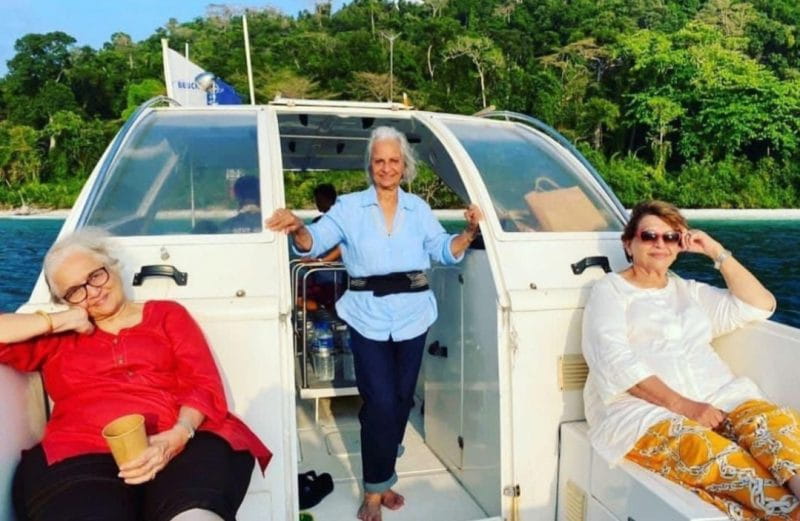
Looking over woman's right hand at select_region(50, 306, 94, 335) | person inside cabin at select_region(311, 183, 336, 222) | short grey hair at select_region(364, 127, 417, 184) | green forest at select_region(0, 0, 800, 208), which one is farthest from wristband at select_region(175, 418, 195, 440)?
green forest at select_region(0, 0, 800, 208)

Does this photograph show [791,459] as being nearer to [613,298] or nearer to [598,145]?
[613,298]

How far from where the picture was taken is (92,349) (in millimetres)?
2088

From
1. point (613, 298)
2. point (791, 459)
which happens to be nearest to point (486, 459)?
point (613, 298)

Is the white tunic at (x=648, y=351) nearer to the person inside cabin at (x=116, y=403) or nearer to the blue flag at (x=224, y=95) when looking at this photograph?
the person inside cabin at (x=116, y=403)

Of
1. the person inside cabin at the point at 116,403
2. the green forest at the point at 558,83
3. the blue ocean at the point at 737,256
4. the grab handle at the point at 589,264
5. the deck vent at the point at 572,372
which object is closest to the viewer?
the person inside cabin at the point at 116,403

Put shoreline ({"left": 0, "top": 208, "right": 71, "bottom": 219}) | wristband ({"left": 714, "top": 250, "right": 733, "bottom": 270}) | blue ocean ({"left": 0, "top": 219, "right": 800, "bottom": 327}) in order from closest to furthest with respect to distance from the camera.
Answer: wristband ({"left": 714, "top": 250, "right": 733, "bottom": 270})
blue ocean ({"left": 0, "top": 219, "right": 800, "bottom": 327})
shoreline ({"left": 0, "top": 208, "right": 71, "bottom": 219})

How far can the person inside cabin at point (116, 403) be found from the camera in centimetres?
183

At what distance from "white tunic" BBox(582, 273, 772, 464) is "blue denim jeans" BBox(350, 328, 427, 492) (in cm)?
74

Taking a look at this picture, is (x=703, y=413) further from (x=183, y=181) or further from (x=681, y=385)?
(x=183, y=181)

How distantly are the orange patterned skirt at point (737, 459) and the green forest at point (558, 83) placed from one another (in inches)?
1410

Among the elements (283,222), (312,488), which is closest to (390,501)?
(312,488)

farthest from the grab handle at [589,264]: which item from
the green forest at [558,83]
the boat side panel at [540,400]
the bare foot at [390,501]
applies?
the green forest at [558,83]

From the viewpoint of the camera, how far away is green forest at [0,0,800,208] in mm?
36469

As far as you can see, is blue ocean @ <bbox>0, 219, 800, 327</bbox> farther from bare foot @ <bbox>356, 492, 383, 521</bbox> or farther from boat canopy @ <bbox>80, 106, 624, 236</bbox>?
bare foot @ <bbox>356, 492, 383, 521</bbox>
